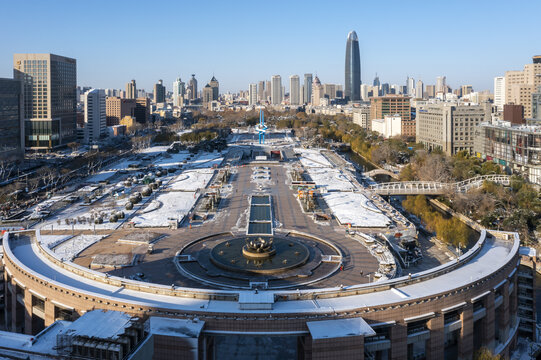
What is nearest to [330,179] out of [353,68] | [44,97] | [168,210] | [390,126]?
[168,210]

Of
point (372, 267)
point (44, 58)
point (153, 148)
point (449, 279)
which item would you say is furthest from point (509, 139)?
point (44, 58)

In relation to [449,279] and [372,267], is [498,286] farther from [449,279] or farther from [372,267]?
[372,267]

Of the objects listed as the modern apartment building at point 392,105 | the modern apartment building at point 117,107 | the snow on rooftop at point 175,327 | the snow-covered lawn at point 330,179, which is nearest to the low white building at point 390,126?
the modern apartment building at point 392,105

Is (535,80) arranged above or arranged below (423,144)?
above

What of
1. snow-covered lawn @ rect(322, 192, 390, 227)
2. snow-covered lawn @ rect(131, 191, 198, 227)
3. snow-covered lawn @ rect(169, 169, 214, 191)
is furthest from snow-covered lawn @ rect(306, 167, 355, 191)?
snow-covered lawn @ rect(131, 191, 198, 227)

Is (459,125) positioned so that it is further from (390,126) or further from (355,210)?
(355,210)
